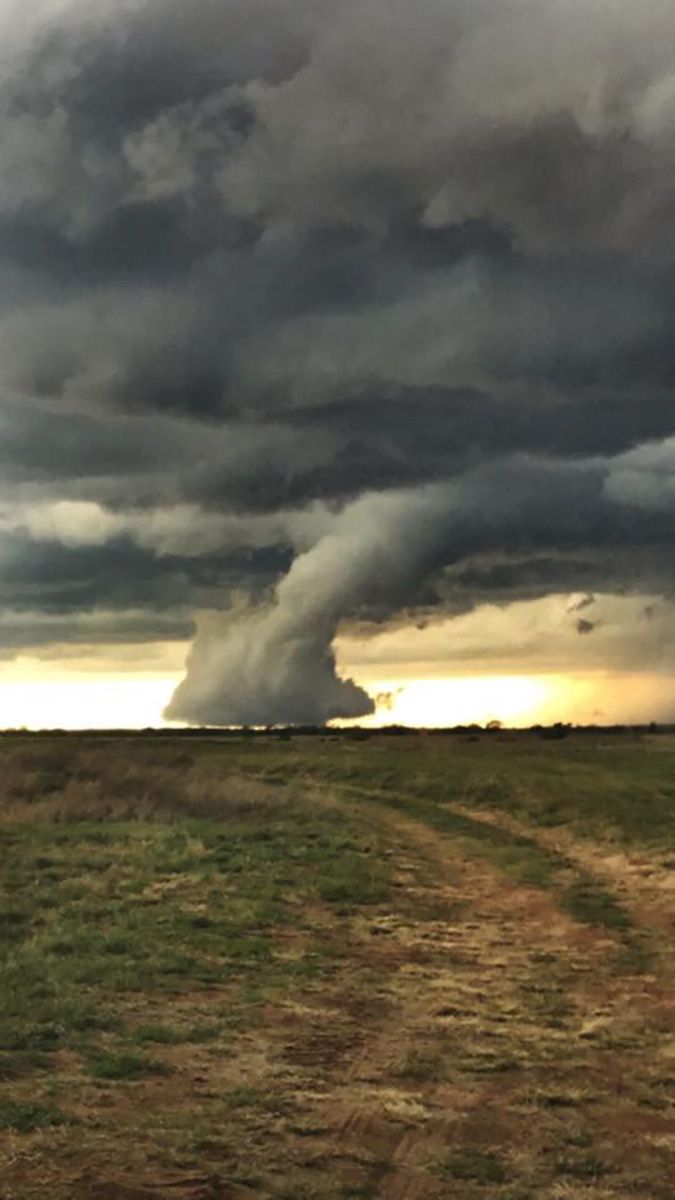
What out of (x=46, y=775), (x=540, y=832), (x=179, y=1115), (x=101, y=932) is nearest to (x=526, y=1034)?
(x=179, y=1115)

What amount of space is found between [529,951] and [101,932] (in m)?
5.93

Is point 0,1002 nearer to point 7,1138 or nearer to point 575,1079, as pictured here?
point 7,1138

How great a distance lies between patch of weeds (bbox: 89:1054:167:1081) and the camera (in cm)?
1060

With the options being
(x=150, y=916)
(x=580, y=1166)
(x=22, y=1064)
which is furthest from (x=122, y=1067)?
(x=150, y=916)

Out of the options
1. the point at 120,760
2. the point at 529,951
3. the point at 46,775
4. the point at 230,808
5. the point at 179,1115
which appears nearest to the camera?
the point at 179,1115

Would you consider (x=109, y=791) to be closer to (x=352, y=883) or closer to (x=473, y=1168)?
(x=352, y=883)

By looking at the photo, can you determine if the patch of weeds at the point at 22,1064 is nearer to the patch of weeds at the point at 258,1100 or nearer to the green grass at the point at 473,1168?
the patch of weeds at the point at 258,1100

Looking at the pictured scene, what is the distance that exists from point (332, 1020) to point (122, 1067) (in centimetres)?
276

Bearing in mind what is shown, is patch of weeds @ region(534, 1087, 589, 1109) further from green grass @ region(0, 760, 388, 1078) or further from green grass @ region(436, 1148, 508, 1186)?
green grass @ region(0, 760, 388, 1078)

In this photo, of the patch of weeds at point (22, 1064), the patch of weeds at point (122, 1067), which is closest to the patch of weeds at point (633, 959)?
the patch of weeds at point (122, 1067)

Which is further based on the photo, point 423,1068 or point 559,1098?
point 423,1068

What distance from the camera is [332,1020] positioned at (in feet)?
42.0

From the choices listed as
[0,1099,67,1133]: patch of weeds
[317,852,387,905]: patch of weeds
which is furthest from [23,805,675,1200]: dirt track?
[317,852,387,905]: patch of weeds

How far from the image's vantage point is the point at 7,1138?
28.7ft
